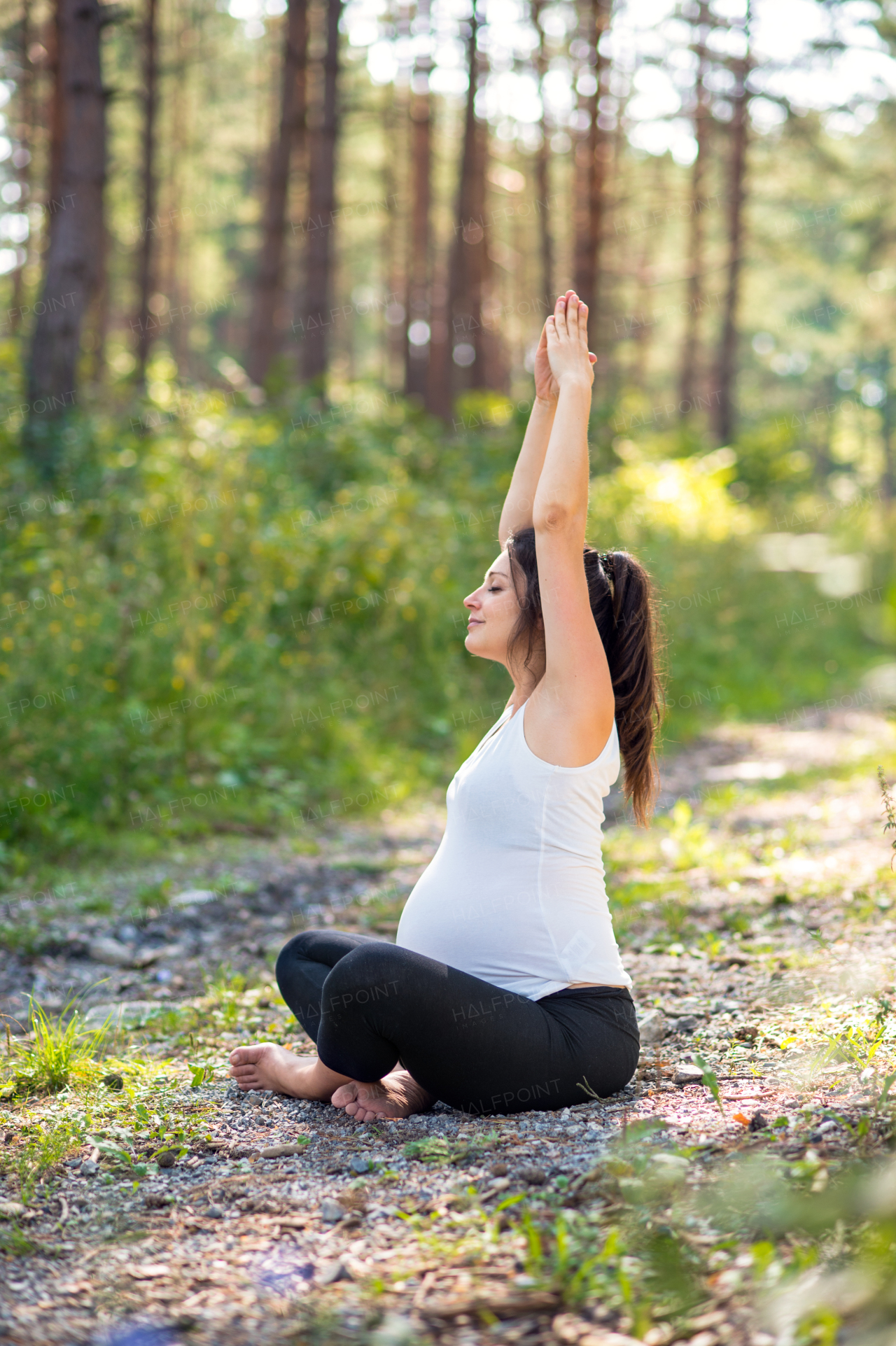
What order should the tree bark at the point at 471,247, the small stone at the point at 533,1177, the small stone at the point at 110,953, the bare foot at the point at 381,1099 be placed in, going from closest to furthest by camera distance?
the small stone at the point at 533,1177 < the bare foot at the point at 381,1099 < the small stone at the point at 110,953 < the tree bark at the point at 471,247

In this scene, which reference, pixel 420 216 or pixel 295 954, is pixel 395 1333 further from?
pixel 420 216

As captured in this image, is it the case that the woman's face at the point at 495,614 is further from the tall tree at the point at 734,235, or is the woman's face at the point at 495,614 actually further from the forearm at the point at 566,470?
the tall tree at the point at 734,235

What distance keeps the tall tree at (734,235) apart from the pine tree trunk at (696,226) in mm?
638

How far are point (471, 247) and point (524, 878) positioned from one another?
56.6 ft

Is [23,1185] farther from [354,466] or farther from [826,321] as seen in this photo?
[826,321]

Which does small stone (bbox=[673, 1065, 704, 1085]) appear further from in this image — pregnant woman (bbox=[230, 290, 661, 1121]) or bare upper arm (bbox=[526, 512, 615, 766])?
bare upper arm (bbox=[526, 512, 615, 766])

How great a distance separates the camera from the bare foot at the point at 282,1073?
309 cm

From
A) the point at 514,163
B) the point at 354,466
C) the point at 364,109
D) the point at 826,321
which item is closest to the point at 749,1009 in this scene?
the point at 354,466

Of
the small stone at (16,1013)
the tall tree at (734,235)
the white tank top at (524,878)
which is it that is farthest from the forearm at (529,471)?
the tall tree at (734,235)

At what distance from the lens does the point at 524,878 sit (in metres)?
2.84

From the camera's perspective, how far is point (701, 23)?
20969 millimetres

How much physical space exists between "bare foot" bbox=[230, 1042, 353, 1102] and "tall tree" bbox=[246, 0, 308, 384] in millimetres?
13779

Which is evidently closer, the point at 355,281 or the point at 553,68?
the point at 553,68

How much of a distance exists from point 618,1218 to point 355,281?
135ft
